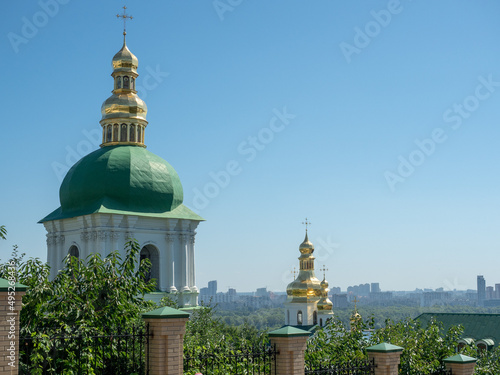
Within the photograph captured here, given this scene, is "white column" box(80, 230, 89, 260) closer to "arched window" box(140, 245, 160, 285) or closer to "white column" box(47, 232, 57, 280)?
"white column" box(47, 232, 57, 280)

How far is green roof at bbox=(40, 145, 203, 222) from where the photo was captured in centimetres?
2489

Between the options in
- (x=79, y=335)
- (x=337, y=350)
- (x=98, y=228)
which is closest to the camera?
(x=79, y=335)

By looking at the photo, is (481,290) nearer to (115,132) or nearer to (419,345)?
(115,132)

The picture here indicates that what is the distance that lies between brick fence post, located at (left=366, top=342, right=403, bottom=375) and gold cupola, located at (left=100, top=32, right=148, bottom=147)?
1802cm

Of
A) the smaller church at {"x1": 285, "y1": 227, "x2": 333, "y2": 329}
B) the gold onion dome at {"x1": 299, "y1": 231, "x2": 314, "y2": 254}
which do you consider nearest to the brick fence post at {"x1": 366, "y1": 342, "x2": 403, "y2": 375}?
the smaller church at {"x1": 285, "y1": 227, "x2": 333, "y2": 329}

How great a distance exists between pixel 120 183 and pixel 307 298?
28.2m

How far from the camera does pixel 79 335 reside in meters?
7.92

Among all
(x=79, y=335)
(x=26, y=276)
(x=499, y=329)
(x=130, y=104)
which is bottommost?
(x=499, y=329)

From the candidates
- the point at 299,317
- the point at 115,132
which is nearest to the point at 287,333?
the point at 115,132

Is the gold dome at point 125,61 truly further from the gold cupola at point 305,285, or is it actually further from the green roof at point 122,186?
the gold cupola at point 305,285

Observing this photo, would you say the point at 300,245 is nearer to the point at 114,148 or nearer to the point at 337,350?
the point at 114,148

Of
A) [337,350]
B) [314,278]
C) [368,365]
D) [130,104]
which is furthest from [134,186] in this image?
[314,278]

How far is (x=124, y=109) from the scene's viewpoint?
27219mm

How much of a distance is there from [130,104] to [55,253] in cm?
700
